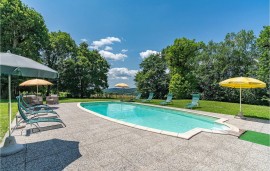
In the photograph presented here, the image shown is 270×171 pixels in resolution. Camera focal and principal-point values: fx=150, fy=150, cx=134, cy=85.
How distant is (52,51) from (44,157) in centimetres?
2526

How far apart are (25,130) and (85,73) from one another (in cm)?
1967

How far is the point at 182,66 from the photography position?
2403 cm

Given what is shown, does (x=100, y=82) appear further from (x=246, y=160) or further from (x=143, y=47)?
(x=246, y=160)

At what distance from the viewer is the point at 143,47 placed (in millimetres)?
27531

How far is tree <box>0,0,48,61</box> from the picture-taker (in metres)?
15.9

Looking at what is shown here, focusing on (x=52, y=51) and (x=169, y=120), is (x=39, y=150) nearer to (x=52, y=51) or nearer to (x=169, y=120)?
(x=169, y=120)

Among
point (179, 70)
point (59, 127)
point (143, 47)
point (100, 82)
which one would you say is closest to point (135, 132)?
point (59, 127)

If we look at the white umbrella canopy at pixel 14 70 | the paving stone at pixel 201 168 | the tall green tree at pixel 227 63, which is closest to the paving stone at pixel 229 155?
the paving stone at pixel 201 168

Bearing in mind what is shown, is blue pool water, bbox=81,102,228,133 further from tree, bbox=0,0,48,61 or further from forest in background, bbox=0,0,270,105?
tree, bbox=0,0,48,61

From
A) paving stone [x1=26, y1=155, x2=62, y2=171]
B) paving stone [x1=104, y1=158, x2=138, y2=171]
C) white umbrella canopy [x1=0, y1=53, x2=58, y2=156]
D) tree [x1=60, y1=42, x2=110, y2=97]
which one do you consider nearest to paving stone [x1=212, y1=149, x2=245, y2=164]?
paving stone [x1=104, y1=158, x2=138, y2=171]

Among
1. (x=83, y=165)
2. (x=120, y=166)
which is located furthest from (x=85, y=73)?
(x=120, y=166)

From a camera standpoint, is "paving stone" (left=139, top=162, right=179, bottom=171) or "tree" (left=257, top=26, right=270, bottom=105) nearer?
"paving stone" (left=139, top=162, right=179, bottom=171)

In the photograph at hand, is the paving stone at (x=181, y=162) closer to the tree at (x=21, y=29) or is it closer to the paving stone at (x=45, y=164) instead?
the paving stone at (x=45, y=164)

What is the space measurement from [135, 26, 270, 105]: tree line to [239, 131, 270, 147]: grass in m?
17.2
